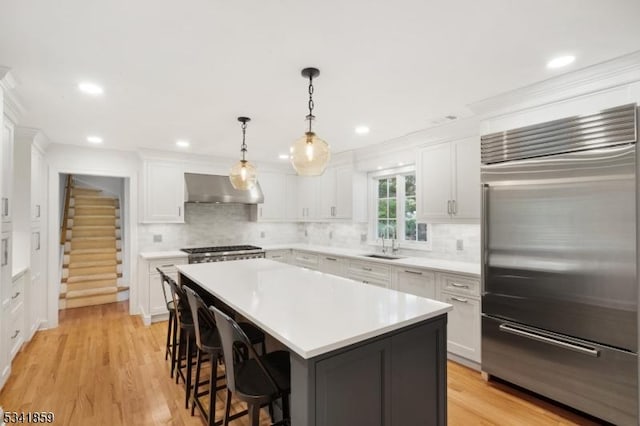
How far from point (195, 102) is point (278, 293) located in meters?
1.83

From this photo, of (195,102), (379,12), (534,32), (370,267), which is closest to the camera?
(379,12)

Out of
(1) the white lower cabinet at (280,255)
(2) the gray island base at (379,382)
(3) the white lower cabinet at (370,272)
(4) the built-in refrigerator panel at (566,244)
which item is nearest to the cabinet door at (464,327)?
(4) the built-in refrigerator panel at (566,244)

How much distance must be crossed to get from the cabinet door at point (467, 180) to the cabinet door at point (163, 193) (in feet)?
12.7

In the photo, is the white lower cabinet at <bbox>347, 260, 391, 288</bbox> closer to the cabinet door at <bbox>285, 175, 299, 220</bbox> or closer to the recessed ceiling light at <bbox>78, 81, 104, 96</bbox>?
the cabinet door at <bbox>285, 175, 299, 220</bbox>

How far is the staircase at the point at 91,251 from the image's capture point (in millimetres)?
5273

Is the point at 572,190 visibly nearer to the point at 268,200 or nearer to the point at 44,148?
the point at 268,200

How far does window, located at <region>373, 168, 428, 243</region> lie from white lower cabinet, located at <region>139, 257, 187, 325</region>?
9.65 feet

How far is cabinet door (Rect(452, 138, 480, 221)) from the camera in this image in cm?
319

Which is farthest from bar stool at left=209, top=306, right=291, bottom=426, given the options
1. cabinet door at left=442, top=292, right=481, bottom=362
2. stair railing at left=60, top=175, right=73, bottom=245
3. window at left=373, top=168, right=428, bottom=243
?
stair railing at left=60, top=175, right=73, bottom=245

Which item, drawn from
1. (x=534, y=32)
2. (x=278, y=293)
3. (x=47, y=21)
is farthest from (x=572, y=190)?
(x=47, y=21)

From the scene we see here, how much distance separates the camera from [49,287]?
166 inches

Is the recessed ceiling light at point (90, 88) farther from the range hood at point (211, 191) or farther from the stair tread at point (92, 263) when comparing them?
the stair tread at point (92, 263)

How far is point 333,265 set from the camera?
4605mm

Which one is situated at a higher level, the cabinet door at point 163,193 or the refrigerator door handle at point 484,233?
the cabinet door at point 163,193
